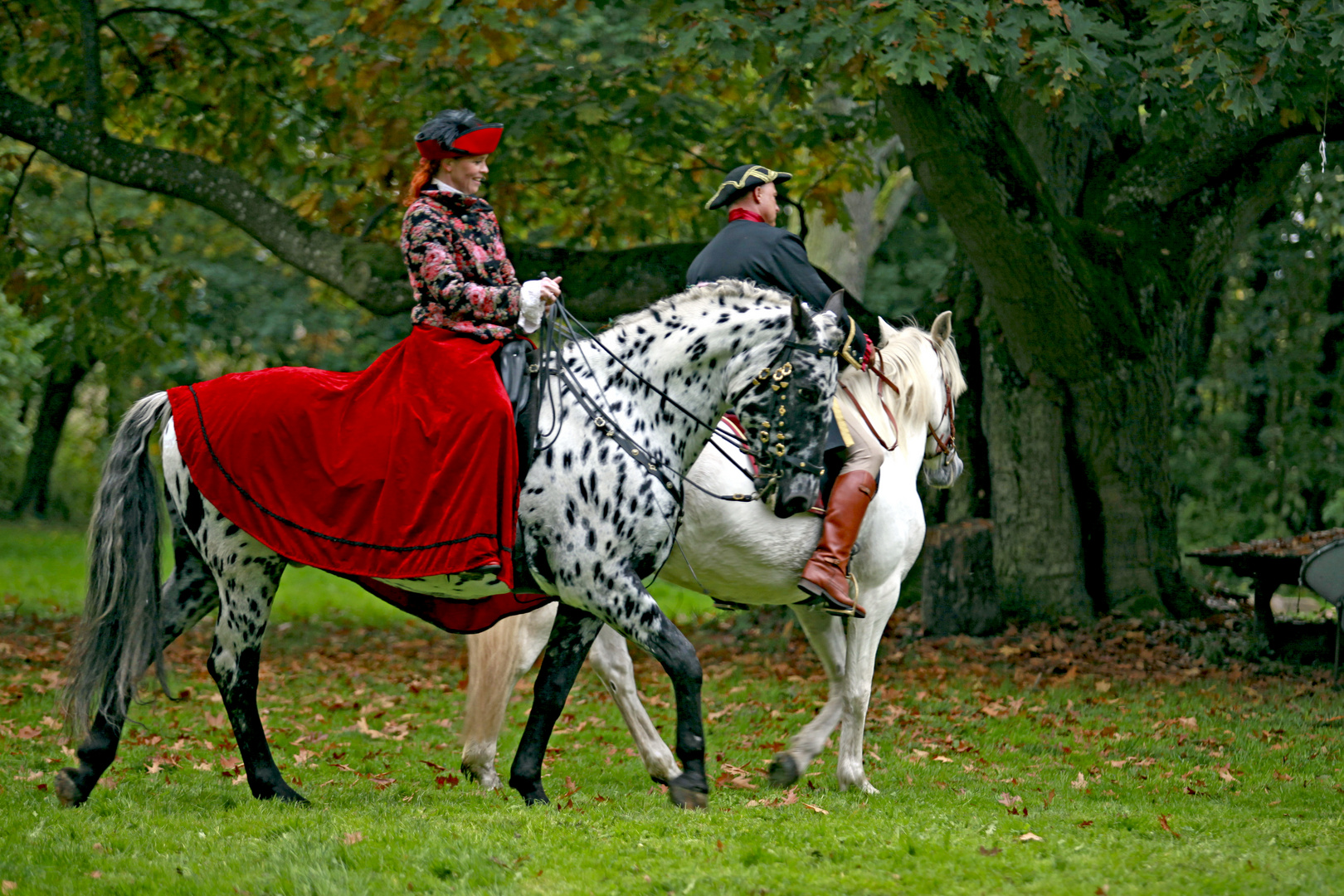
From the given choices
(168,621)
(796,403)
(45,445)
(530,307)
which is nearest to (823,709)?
(796,403)

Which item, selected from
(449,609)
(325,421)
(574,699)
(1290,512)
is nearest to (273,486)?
(325,421)

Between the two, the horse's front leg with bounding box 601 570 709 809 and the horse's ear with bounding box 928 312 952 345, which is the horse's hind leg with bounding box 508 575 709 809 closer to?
the horse's front leg with bounding box 601 570 709 809

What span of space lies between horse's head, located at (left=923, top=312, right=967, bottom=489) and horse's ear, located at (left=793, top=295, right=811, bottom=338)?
186cm

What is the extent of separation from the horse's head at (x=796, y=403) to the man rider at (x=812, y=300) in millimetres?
746

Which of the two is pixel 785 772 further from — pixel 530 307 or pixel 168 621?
pixel 168 621

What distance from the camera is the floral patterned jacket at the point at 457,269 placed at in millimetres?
5363

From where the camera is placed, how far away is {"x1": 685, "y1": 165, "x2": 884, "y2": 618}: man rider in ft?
20.4

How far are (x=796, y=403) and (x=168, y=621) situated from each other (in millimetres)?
3063

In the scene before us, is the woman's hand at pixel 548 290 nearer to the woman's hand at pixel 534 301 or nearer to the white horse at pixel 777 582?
the woman's hand at pixel 534 301

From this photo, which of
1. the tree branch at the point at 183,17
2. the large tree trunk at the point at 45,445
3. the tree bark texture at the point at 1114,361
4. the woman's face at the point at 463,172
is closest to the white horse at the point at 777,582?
the woman's face at the point at 463,172

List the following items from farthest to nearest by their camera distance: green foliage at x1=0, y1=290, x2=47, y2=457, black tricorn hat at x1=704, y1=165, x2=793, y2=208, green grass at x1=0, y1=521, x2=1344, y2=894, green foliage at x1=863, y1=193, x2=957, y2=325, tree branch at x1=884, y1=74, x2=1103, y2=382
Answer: green foliage at x1=0, y1=290, x2=47, y2=457
green foliage at x1=863, y1=193, x2=957, y2=325
tree branch at x1=884, y1=74, x2=1103, y2=382
black tricorn hat at x1=704, y1=165, x2=793, y2=208
green grass at x1=0, y1=521, x2=1344, y2=894

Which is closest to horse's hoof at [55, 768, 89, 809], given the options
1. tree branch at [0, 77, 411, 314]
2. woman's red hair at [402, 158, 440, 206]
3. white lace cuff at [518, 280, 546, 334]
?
white lace cuff at [518, 280, 546, 334]

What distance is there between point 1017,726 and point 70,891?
602 cm

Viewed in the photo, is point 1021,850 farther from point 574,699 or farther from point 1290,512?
point 1290,512
